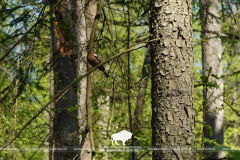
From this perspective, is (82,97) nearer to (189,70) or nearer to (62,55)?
(62,55)

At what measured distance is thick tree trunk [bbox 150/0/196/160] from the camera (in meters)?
2.09

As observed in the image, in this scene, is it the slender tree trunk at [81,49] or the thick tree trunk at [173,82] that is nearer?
the thick tree trunk at [173,82]

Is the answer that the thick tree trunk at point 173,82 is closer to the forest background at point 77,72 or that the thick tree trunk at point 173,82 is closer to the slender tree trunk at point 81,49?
the forest background at point 77,72

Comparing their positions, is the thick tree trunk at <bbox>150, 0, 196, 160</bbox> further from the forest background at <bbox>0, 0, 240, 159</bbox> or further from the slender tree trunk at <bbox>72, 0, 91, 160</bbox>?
the slender tree trunk at <bbox>72, 0, 91, 160</bbox>

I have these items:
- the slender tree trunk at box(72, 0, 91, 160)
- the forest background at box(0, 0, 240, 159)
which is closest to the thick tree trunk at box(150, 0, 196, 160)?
the forest background at box(0, 0, 240, 159)

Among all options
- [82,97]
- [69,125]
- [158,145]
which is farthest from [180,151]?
[82,97]

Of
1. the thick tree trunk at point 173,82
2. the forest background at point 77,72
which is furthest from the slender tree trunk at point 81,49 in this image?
the thick tree trunk at point 173,82

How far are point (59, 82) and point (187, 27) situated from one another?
3145mm

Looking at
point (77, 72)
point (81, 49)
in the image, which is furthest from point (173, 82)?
point (77, 72)

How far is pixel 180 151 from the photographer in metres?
2.07

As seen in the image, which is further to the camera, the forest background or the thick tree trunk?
the forest background

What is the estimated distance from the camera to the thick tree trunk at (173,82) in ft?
6.86

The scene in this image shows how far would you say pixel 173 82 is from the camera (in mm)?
2139

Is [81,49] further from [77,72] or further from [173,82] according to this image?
[173,82]
